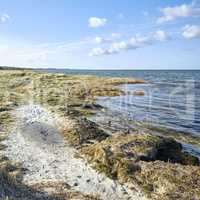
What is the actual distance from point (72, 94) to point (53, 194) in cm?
3995

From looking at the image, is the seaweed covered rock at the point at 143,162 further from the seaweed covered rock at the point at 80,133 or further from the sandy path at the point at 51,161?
the seaweed covered rock at the point at 80,133

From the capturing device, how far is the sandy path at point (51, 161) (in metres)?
15.1

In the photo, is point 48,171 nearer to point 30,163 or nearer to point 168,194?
point 30,163

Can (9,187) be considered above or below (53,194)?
above

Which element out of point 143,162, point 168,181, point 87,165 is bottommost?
point 87,165

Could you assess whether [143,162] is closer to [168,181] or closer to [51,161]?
[168,181]

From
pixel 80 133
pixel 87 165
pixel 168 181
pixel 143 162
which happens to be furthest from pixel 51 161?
A: pixel 168 181

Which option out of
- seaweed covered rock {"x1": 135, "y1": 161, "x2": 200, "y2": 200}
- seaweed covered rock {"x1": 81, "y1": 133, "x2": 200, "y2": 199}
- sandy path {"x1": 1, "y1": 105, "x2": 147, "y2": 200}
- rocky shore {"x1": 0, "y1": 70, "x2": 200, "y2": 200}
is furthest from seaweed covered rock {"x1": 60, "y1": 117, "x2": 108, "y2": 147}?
seaweed covered rock {"x1": 135, "y1": 161, "x2": 200, "y2": 200}

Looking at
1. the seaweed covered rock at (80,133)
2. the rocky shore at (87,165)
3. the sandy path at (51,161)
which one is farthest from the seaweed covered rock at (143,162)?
the seaweed covered rock at (80,133)

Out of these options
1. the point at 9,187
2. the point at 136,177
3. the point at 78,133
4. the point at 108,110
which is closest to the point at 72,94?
the point at 108,110

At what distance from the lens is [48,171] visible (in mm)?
16734

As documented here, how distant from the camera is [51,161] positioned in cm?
1830

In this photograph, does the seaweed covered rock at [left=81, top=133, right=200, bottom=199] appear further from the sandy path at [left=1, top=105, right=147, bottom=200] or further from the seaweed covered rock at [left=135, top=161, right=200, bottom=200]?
the sandy path at [left=1, top=105, right=147, bottom=200]

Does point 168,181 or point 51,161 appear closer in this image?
point 168,181
